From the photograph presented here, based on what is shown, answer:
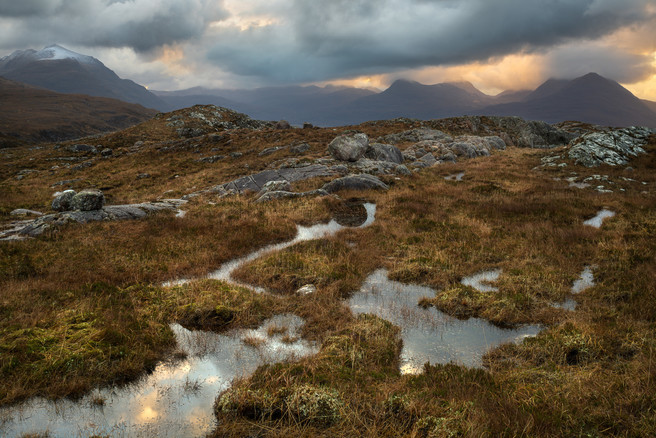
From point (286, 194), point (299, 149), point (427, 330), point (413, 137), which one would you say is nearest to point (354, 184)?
point (286, 194)

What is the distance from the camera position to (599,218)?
67.6 feet

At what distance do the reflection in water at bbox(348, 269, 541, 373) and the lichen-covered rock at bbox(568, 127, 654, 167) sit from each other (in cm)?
3842

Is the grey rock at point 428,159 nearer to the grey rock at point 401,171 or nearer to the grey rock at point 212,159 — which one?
the grey rock at point 401,171

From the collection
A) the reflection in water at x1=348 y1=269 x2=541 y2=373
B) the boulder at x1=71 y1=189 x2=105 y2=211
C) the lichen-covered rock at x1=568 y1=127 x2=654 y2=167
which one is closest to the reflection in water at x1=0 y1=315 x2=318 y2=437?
the reflection in water at x1=348 y1=269 x2=541 y2=373

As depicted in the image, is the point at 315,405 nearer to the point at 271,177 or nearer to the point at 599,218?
the point at 599,218

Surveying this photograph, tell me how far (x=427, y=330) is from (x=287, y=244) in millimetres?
9813

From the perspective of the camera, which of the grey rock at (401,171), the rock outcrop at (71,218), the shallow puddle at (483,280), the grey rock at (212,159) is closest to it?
the shallow puddle at (483,280)

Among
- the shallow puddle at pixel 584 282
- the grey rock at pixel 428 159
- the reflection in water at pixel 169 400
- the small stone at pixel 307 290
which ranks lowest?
the reflection in water at pixel 169 400

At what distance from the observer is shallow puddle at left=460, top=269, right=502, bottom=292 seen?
12.8 metres

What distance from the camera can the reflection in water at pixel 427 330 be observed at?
9070mm

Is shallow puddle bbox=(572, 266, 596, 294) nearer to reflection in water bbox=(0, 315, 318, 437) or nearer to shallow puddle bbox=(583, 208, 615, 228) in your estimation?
shallow puddle bbox=(583, 208, 615, 228)

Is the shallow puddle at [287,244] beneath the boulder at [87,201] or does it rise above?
beneath

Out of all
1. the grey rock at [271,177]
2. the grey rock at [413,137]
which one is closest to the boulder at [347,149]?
the grey rock at [271,177]

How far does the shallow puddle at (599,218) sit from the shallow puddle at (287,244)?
1300 centimetres
